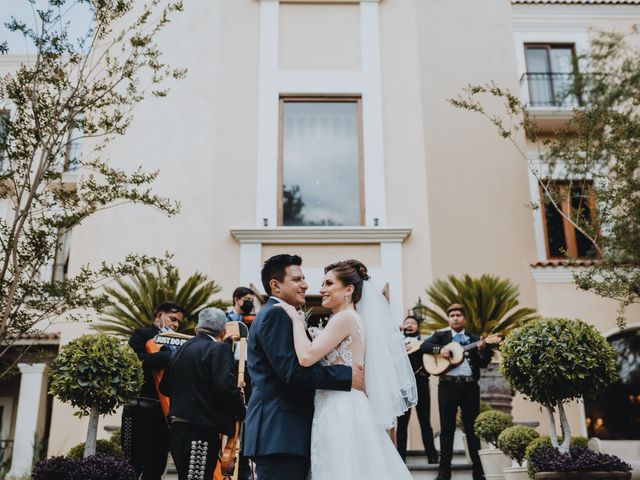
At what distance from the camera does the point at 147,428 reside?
6297mm

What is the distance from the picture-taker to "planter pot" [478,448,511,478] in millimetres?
7516

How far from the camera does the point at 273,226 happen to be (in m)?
11.7

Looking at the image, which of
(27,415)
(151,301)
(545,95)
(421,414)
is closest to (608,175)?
(421,414)

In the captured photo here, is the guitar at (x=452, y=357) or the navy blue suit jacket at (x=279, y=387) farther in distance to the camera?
the guitar at (x=452, y=357)

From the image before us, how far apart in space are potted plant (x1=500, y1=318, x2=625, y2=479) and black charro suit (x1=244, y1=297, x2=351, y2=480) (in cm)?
278

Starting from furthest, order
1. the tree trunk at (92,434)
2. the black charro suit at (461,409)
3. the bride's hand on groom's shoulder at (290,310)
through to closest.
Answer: the black charro suit at (461,409)
the tree trunk at (92,434)
the bride's hand on groom's shoulder at (290,310)

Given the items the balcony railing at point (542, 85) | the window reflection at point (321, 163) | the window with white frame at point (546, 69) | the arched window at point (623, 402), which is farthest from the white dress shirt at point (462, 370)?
the balcony railing at point (542, 85)

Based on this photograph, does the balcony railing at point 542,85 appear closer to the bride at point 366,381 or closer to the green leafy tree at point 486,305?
the green leafy tree at point 486,305

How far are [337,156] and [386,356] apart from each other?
8571 millimetres

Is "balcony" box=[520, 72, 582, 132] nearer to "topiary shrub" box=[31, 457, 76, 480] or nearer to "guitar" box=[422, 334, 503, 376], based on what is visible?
"guitar" box=[422, 334, 503, 376]

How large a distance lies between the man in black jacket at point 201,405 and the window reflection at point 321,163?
6843mm

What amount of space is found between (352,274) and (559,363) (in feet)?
8.71

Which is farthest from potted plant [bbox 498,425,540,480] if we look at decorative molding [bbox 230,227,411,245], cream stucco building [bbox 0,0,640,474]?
decorative molding [bbox 230,227,411,245]

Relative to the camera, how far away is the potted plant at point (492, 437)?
753cm
